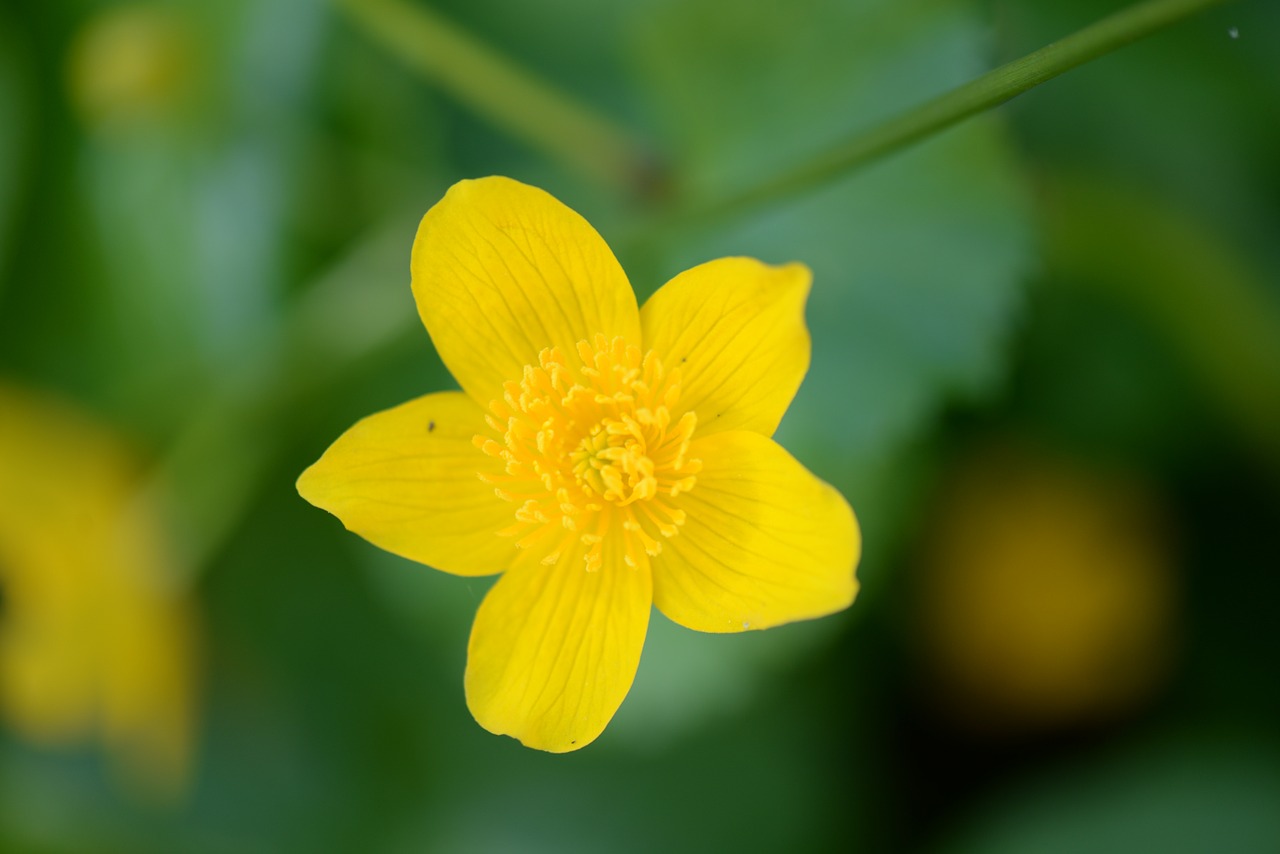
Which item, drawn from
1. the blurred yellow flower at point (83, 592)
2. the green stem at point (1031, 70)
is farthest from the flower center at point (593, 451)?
the blurred yellow flower at point (83, 592)

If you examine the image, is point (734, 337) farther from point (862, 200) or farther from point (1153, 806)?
point (1153, 806)

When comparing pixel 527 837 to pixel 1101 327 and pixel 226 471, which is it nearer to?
pixel 226 471

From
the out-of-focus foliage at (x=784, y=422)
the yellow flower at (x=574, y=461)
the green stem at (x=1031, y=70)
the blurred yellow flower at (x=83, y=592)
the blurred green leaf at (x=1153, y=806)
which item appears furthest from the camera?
the blurred yellow flower at (x=83, y=592)

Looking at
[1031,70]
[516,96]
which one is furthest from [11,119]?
[1031,70]

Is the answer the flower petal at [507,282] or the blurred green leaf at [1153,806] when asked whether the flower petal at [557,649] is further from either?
the blurred green leaf at [1153,806]

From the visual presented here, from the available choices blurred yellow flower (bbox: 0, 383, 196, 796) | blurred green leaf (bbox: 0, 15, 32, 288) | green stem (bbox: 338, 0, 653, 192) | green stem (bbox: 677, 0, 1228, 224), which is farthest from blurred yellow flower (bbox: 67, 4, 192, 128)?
green stem (bbox: 677, 0, 1228, 224)

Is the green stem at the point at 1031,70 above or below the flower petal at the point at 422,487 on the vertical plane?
above

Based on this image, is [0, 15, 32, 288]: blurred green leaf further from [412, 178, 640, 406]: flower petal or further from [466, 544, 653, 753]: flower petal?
[466, 544, 653, 753]: flower petal

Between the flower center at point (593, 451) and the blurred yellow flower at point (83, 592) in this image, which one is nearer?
the flower center at point (593, 451)
